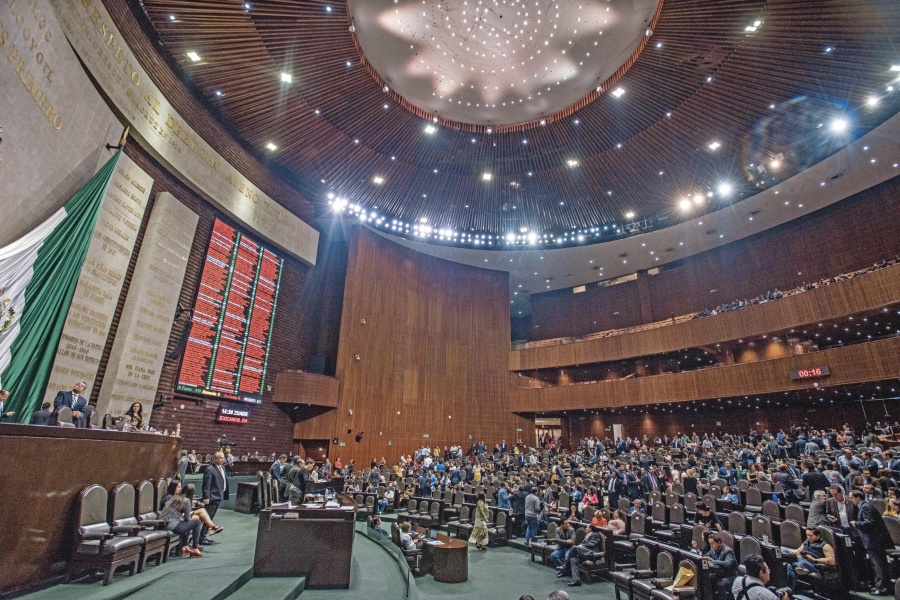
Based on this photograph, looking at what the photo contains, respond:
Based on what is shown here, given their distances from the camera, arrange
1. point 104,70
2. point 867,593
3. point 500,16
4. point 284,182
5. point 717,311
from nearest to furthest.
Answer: point 867,593 → point 104,70 → point 500,16 → point 284,182 → point 717,311

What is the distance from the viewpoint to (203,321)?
12430 millimetres

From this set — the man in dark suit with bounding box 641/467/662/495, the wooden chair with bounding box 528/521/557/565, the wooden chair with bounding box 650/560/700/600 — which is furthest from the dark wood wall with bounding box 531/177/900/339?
the wooden chair with bounding box 650/560/700/600

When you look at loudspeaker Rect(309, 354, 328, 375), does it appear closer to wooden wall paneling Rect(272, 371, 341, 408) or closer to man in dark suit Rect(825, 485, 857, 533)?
wooden wall paneling Rect(272, 371, 341, 408)

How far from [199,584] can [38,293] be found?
20.8ft

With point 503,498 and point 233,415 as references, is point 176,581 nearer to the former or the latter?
point 503,498

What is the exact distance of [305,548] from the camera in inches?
179

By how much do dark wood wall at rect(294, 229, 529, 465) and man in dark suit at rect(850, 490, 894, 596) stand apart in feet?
47.4

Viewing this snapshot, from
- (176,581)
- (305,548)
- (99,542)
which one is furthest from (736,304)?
Result: (99,542)

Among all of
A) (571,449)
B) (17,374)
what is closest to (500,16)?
(17,374)

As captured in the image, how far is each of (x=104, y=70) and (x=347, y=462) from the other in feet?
43.1

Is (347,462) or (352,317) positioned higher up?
(352,317)

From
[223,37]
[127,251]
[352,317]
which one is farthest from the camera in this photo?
[352,317]

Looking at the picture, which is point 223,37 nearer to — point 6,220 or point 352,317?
point 6,220

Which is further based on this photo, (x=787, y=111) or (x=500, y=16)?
(x=787, y=111)
